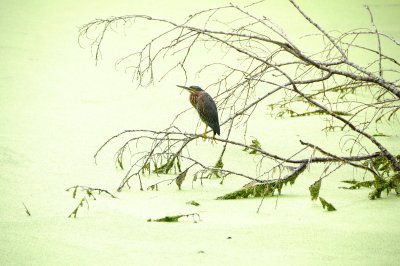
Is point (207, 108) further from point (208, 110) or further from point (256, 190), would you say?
point (256, 190)

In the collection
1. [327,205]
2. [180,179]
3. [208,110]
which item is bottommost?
[327,205]

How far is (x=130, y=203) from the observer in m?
2.42

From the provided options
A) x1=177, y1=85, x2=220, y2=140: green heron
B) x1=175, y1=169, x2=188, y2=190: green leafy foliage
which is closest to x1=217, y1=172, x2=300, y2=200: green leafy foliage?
x1=175, y1=169, x2=188, y2=190: green leafy foliage

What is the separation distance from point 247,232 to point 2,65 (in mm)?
4222

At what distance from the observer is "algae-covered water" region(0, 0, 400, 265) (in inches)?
68.2

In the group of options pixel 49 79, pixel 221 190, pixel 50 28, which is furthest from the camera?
pixel 50 28

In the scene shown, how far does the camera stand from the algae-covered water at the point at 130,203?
1.73m

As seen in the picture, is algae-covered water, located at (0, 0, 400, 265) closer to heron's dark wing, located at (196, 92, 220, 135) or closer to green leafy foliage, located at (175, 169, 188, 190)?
green leafy foliage, located at (175, 169, 188, 190)

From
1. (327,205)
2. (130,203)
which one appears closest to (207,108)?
(130,203)

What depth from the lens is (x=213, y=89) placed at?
5465mm

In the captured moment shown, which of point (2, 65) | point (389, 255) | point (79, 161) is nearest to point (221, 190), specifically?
point (79, 161)

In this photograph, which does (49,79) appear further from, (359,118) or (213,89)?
(359,118)

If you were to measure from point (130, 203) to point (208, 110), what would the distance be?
0.76 metres

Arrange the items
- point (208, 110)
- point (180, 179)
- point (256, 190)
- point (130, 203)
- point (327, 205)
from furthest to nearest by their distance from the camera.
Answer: point (208, 110), point (180, 179), point (256, 190), point (130, 203), point (327, 205)
